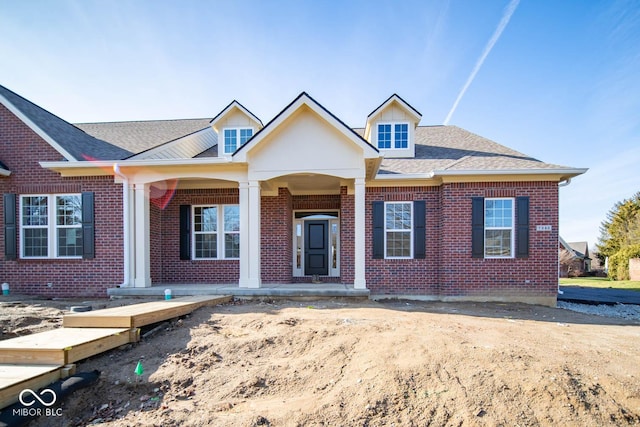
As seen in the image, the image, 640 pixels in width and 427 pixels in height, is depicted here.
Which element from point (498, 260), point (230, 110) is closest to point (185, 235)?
point (230, 110)

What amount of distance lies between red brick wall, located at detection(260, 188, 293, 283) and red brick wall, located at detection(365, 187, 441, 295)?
8.12 feet

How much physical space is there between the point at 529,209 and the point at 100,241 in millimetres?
11254

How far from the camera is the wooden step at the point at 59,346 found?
3508mm

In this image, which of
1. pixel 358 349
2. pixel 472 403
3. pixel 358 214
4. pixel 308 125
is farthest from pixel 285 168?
pixel 472 403

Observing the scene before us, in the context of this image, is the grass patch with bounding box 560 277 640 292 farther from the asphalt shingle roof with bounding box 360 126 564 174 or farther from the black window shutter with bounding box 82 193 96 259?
the black window shutter with bounding box 82 193 96 259

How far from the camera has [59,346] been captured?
3.57 meters

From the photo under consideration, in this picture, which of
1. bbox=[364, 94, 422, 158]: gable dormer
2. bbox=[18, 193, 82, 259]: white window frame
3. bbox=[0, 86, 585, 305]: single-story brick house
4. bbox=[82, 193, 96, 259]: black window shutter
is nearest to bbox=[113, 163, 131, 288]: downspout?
bbox=[0, 86, 585, 305]: single-story brick house

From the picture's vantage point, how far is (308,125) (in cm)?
771

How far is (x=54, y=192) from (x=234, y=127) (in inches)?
207

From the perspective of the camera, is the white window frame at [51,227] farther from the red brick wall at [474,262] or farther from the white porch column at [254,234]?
the red brick wall at [474,262]

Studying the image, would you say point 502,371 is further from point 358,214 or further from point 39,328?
point 39,328

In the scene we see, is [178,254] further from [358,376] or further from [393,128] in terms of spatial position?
[393,128]

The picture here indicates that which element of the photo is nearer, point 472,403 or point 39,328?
point 472,403

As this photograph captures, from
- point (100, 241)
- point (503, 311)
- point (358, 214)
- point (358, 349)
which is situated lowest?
point (503, 311)
